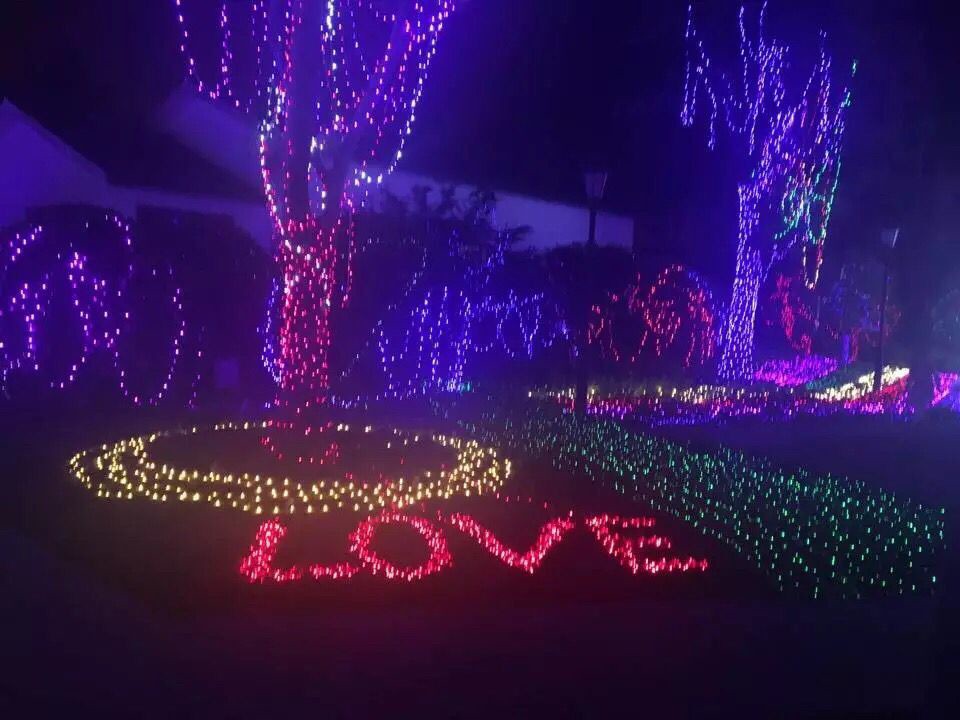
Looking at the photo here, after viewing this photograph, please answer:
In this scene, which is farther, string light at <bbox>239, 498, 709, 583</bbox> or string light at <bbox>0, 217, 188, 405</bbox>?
string light at <bbox>0, 217, 188, 405</bbox>

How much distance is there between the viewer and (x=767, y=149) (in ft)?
54.7

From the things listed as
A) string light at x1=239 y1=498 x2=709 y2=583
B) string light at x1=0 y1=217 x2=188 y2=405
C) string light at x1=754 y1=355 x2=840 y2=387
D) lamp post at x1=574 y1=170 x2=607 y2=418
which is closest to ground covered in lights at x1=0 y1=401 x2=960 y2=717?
string light at x1=239 y1=498 x2=709 y2=583

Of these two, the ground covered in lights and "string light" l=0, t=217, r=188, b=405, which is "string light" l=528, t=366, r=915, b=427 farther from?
"string light" l=0, t=217, r=188, b=405

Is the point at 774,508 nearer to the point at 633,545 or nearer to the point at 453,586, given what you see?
the point at 633,545

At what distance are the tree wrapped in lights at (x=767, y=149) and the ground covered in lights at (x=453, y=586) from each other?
8.50 meters

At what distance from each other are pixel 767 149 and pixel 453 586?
1401 centimetres

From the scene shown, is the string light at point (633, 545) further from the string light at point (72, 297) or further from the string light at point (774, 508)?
the string light at point (72, 297)

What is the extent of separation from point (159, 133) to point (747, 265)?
493 inches

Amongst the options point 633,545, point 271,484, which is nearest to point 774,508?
point 633,545

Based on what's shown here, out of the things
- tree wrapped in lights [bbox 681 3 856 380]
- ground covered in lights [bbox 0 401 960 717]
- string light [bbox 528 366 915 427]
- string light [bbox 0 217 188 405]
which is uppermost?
tree wrapped in lights [bbox 681 3 856 380]

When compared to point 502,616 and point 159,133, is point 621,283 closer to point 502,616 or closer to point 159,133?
point 159,133

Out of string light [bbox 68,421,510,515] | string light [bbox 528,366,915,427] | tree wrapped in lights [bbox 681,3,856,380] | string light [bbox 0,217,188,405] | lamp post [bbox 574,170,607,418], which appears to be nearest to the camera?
string light [bbox 68,421,510,515]

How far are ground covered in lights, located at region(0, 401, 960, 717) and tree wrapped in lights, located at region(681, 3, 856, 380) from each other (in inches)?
335

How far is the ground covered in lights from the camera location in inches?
152
